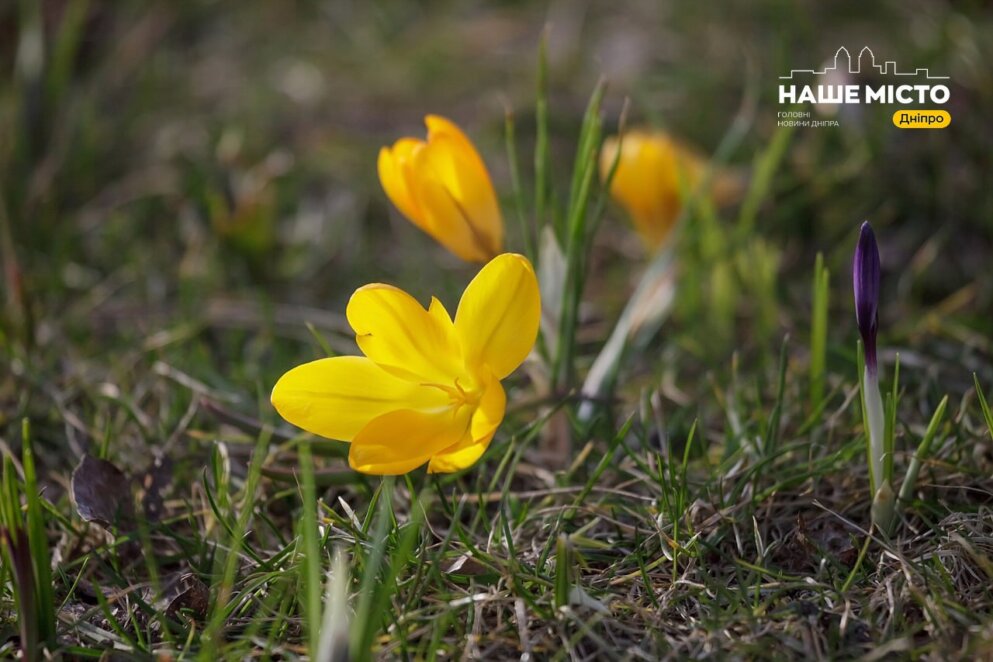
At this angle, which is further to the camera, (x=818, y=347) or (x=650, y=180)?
(x=650, y=180)

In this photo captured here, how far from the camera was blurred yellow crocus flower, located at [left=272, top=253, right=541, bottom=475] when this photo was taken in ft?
4.12

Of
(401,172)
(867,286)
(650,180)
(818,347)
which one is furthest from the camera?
(650,180)

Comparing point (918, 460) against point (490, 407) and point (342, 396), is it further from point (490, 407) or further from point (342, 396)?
point (342, 396)

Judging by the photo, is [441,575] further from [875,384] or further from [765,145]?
[765,145]

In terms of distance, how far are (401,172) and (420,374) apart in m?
0.33

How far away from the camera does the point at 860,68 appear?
2.59 metres

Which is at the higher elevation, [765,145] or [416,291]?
[765,145]

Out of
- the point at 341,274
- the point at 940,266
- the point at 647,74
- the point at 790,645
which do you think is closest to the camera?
the point at 790,645

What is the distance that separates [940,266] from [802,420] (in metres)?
Answer: 0.82

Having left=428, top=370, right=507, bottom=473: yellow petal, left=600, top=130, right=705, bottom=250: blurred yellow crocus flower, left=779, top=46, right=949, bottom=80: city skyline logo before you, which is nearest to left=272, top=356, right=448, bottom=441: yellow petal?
left=428, top=370, right=507, bottom=473: yellow petal

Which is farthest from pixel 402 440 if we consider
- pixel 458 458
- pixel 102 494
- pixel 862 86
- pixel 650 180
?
pixel 862 86

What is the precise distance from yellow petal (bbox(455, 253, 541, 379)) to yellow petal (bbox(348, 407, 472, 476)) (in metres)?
0.10

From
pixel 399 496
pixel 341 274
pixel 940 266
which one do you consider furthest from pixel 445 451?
pixel 940 266

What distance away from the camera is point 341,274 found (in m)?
2.44
